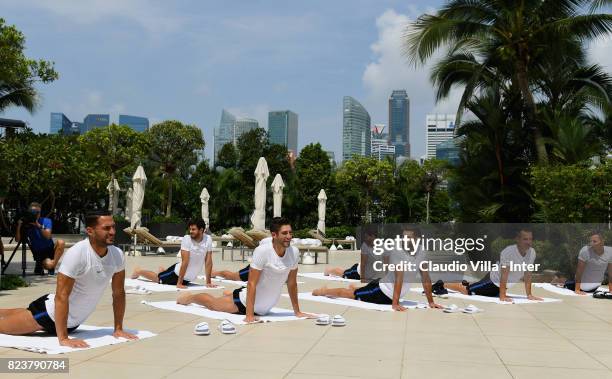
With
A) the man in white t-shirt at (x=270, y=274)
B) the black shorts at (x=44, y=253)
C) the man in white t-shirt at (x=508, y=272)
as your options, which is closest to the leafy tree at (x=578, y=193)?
the man in white t-shirt at (x=508, y=272)

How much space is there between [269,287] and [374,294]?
83.7 inches

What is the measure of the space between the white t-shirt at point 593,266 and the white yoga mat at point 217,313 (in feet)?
17.6

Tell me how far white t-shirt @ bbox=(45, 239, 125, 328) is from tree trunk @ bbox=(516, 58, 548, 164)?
12.5 metres

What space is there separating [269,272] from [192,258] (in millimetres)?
3663

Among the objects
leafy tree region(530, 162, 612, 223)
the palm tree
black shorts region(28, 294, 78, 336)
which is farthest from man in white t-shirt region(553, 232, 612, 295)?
black shorts region(28, 294, 78, 336)

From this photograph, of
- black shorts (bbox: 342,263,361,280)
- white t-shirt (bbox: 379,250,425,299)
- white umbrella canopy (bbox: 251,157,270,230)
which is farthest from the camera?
white umbrella canopy (bbox: 251,157,270,230)

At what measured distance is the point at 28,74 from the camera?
1204cm

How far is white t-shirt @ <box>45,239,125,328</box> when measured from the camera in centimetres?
496

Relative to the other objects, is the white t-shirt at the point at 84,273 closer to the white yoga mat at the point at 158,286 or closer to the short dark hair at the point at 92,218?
the short dark hair at the point at 92,218

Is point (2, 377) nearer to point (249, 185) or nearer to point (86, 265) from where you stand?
point (86, 265)

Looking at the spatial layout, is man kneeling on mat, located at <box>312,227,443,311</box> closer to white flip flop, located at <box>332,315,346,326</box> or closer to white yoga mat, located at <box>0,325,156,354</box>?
white flip flop, located at <box>332,315,346,326</box>

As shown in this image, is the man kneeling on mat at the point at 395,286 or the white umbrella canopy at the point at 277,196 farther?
the white umbrella canopy at the point at 277,196

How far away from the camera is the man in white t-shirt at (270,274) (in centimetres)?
654

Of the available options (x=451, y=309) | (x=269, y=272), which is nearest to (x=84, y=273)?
(x=269, y=272)
